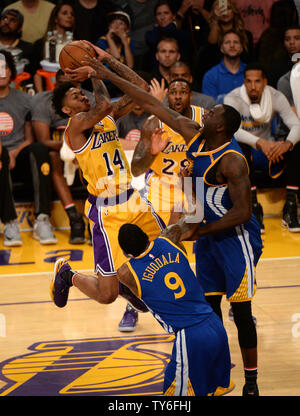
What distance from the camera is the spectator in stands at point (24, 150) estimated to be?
7.20 metres

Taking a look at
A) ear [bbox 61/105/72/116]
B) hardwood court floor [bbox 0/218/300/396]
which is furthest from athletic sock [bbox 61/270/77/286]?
ear [bbox 61/105/72/116]

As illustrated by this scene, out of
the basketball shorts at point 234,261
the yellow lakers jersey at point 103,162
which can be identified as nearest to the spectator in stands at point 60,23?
the yellow lakers jersey at point 103,162

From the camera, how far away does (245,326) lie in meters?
3.73

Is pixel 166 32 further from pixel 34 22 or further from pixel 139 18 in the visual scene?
pixel 34 22

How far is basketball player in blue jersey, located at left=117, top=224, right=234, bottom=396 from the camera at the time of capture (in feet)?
10.5

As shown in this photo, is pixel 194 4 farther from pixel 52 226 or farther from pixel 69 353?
pixel 69 353

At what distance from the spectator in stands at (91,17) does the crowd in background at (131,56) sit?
0.01 metres

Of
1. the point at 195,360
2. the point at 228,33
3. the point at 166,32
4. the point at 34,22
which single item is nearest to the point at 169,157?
the point at 195,360

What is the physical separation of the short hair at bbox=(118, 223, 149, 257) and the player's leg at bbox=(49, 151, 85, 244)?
385 centimetres

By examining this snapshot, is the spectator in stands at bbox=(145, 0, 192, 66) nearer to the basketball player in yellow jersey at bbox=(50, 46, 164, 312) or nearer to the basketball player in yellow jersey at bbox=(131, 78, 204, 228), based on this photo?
the basketball player in yellow jersey at bbox=(131, 78, 204, 228)

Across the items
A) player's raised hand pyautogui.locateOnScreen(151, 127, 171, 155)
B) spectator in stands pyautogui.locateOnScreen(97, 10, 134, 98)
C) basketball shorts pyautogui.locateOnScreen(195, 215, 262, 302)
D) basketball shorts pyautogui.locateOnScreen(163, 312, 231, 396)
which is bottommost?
basketball shorts pyautogui.locateOnScreen(163, 312, 231, 396)
